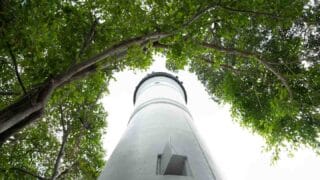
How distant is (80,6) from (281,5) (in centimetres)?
510

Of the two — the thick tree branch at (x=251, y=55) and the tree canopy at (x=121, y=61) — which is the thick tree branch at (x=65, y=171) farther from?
the thick tree branch at (x=251, y=55)

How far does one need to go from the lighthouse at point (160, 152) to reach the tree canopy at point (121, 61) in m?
1.61

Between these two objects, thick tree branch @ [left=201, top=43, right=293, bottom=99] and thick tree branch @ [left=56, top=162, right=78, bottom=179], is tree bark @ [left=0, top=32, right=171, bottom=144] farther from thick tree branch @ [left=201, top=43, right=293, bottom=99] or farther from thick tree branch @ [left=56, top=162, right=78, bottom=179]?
thick tree branch @ [left=56, top=162, right=78, bottom=179]

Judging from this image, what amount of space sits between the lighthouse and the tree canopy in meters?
1.61

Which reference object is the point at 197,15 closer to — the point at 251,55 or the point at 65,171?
the point at 251,55

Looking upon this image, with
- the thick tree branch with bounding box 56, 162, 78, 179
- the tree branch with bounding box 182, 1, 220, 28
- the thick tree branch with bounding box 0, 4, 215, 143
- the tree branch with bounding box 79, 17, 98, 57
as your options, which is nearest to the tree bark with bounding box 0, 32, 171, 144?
the thick tree branch with bounding box 0, 4, 215, 143

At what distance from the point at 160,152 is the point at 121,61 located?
358cm

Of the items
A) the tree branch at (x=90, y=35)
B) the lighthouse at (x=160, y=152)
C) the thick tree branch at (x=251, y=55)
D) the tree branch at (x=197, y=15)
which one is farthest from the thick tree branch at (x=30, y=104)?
the thick tree branch at (x=251, y=55)

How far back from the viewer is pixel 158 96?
9.85 meters

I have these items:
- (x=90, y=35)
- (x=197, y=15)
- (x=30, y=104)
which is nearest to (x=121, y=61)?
(x=90, y=35)

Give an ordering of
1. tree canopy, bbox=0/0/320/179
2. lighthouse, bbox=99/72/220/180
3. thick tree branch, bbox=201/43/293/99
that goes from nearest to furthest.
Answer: lighthouse, bbox=99/72/220/180 < tree canopy, bbox=0/0/320/179 < thick tree branch, bbox=201/43/293/99

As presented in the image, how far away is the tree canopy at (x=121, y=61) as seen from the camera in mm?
6742

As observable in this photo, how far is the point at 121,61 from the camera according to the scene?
877 cm

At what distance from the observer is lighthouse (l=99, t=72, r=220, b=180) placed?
5328 mm
